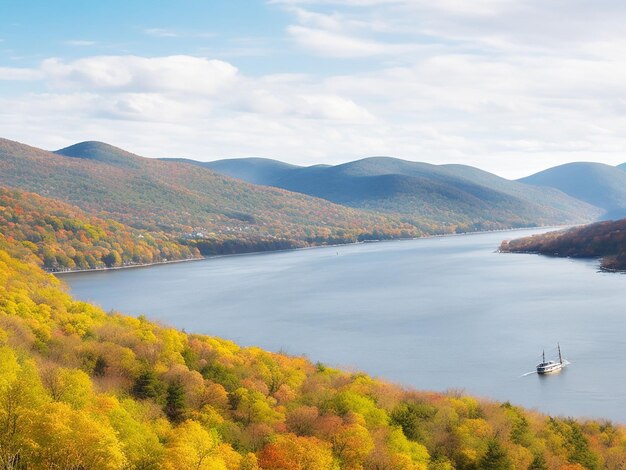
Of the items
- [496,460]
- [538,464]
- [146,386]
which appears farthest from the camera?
[146,386]

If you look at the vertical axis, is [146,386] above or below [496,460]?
above

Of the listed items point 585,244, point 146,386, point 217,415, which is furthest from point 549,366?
point 585,244

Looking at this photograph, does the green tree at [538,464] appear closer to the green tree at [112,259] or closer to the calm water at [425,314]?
the calm water at [425,314]

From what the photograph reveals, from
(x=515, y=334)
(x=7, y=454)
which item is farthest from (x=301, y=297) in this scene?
(x=7, y=454)

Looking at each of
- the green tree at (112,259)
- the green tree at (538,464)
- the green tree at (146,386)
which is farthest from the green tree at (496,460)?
the green tree at (112,259)

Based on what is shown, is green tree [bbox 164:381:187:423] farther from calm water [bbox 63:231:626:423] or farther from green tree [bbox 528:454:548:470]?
calm water [bbox 63:231:626:423]

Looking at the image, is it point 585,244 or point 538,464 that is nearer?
point 538,464

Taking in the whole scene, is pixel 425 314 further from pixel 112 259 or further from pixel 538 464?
pixel 112 259

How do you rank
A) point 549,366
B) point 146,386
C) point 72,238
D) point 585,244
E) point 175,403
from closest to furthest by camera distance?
point 175,403, point 146,386, point 549,366, point 72,238, point 585,244
